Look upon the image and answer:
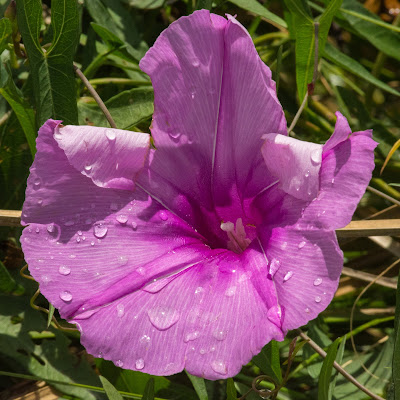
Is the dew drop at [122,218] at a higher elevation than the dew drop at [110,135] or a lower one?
lower

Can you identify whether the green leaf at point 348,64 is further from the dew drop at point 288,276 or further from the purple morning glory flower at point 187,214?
the dew drop at point 288,276

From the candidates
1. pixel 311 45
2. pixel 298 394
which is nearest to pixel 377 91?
pixel 311 45

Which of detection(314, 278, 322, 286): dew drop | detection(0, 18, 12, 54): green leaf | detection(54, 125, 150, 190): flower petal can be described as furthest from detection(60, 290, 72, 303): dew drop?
detection(0, 18, 12, 54): green leaf

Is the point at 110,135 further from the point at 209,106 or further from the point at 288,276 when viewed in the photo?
the point at 288,276

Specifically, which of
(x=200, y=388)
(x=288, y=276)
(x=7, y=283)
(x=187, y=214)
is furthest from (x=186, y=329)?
(x=7, y=283)

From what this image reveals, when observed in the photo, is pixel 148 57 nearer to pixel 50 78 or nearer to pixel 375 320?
pixel 50 78

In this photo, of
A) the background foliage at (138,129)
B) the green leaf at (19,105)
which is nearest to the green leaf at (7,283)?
the background foliage at (138,129)

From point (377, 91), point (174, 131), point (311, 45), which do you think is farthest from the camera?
point (377, 91)
